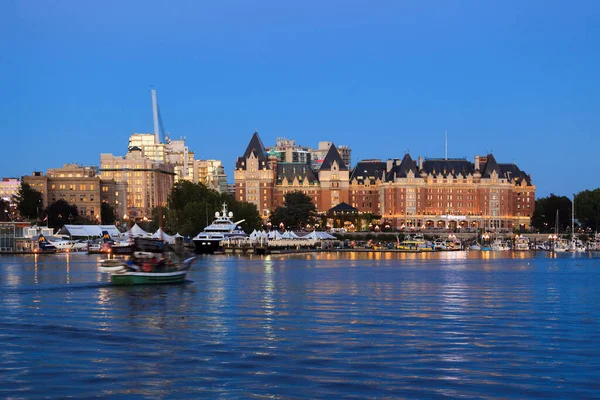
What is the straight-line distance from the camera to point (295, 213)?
18100 centimetres

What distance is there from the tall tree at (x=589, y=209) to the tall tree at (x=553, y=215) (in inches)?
77.9

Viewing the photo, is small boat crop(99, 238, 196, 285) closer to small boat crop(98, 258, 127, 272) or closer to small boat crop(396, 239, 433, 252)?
small boat crop(98, 258, 127, 272)

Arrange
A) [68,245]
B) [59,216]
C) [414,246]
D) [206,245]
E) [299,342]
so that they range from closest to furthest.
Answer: [299,342], [206,245], [68,245], [414,246], [59,216]

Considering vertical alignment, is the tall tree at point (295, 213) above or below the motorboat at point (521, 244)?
above

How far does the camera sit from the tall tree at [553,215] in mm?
186250

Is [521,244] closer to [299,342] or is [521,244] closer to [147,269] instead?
[147,269]

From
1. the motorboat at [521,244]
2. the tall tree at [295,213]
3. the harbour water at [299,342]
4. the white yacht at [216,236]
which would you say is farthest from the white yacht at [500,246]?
the harbour water at [299,342]

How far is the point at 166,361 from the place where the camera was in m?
29.5

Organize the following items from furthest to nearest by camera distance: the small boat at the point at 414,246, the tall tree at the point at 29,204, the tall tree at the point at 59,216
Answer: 1. the tall tree at the point at 29,204
2. the tall tree at the point at 59,216
3. the small boat at the point at 414,246

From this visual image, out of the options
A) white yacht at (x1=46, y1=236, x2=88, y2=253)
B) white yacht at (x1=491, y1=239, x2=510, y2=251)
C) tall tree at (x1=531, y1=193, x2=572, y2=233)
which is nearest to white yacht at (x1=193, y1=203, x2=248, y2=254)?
white yacht at (x1=46, y1=236, x2=88, y2=253)

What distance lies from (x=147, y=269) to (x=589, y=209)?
140 metres

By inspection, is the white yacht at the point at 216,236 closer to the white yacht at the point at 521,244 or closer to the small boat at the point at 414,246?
the small boat at the point at 414,246

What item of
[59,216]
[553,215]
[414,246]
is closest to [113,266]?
[414,246]

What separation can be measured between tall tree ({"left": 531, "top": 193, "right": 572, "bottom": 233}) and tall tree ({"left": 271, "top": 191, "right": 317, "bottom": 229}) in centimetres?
4707
